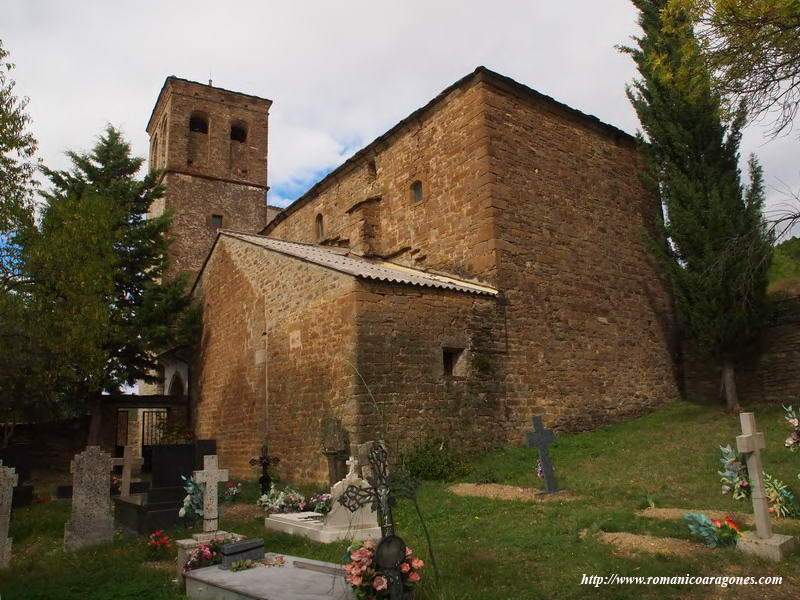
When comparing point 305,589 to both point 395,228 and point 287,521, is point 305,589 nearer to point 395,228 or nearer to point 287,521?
point 287,521

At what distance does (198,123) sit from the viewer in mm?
31094

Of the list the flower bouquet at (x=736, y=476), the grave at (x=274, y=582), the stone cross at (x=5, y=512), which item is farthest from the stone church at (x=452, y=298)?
the flower bouquet at (x=736, y=476)

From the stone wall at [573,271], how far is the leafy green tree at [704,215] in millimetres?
1550

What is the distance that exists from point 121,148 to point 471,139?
12.5 meters

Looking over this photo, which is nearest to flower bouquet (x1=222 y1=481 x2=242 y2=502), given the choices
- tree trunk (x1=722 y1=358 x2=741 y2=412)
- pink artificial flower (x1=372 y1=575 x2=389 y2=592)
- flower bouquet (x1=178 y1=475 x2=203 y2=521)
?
flower bouquet (x1=178 y1=475 x2=203 y2=521)

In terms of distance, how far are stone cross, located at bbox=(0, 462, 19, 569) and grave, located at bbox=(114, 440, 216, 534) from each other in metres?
1.66

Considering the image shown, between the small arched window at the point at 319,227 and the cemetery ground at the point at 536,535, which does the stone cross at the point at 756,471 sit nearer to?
the cemetery ground at the point at 536,535

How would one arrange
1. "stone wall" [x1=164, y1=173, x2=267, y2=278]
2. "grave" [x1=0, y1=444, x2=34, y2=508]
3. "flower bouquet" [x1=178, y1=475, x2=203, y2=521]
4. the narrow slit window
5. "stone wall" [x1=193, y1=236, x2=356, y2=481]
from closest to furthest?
"flower bouquet" [x1=178, y1=475, x2=203, y2=521], "stone wall" [x1=193, y1=236, x2=356, y2=481], the narrow slit window, "grave" [x1=0, y1=444, x2=34, y2=508], "stone wall" [x1=164, y1=173, x2=267, y2=278]

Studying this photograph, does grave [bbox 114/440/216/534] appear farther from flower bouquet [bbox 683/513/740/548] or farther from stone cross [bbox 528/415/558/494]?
flower bouquet [bbox 683/513/740/548]

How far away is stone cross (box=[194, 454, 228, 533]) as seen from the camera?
6.61 m

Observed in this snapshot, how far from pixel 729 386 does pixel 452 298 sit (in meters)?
6.97

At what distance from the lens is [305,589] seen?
4715 millimetres

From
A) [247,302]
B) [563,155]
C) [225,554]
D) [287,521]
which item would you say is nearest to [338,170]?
[247,302]

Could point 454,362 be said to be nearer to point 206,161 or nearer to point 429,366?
point 429,366
